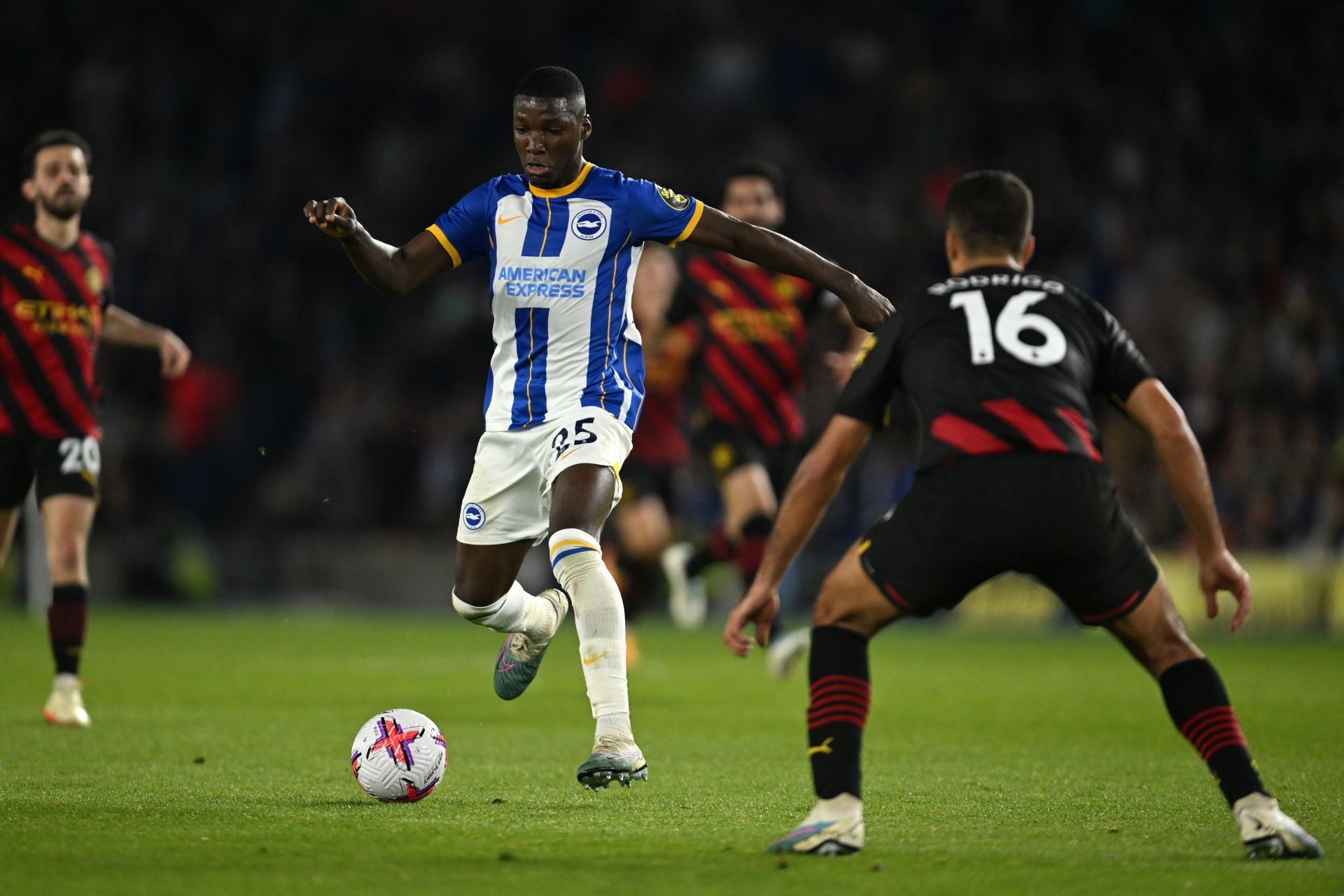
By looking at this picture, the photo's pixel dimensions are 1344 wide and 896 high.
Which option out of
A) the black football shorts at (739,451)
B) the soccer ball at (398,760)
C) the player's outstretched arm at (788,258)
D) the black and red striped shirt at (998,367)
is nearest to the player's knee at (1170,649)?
the black and red striped shirt at (998,367)

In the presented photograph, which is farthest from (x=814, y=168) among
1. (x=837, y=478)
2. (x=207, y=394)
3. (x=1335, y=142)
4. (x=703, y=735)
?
(x=837, y=478)

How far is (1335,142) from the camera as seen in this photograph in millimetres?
18297

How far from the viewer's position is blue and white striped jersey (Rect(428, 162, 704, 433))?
5.85m

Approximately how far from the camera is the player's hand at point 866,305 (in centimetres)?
551

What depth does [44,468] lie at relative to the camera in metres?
8.02

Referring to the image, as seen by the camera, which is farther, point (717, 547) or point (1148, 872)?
point (717, 547)

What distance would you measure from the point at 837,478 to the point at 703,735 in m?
3.49

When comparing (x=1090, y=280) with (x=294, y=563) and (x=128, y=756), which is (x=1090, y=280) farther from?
(x=128, y=756)

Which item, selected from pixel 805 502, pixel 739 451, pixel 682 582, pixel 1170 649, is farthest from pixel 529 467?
pixel 682 582

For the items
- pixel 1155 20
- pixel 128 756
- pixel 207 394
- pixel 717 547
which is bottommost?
pixel 128 756

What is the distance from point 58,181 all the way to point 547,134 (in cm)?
344

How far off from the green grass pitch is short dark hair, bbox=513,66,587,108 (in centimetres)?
240

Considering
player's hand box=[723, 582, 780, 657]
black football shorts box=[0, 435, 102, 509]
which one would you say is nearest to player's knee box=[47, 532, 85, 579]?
black football shorts box=[0, 435, 102, 509]

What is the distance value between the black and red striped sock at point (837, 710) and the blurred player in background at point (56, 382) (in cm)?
479
